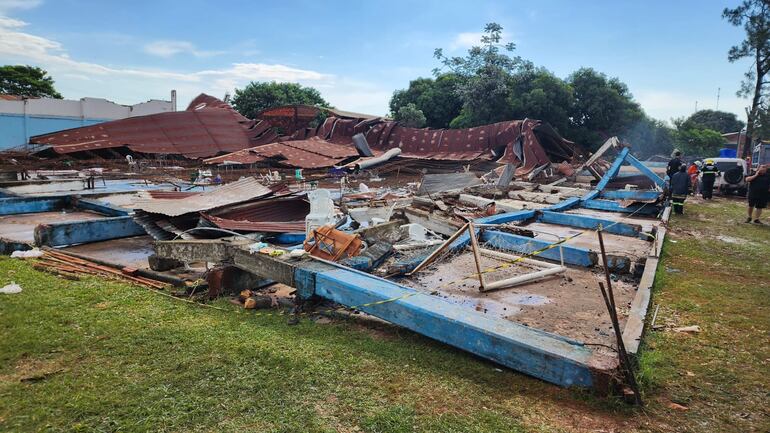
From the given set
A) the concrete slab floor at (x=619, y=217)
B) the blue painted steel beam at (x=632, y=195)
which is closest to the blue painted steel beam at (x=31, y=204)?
the concrete slab floor at (x=619, y=217)

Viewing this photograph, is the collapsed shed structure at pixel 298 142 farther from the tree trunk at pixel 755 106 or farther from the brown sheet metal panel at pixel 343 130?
the tree trunk at pixel 755 106

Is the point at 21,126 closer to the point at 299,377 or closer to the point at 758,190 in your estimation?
the point at 299,377

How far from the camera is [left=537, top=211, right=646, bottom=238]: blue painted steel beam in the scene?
7.95 metres

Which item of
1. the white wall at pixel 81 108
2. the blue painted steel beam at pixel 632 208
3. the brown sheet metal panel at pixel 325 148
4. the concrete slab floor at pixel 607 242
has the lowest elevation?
the concrete slab floor at pixel 607 242

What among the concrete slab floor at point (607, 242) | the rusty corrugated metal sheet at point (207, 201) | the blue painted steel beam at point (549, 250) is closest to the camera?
the blue painted steel beam at point (549, 250)

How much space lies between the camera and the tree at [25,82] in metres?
34.6

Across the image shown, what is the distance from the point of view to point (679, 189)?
Result: 36.9 ft

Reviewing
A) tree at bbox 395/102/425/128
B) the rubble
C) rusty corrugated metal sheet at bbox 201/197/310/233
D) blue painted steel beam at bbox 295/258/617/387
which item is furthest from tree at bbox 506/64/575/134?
blue painted steel beam at bbox 295/258/617/387

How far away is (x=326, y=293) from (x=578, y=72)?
29.2 meters

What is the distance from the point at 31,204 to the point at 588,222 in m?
11.1

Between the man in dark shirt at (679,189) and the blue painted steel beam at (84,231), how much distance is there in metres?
11.8

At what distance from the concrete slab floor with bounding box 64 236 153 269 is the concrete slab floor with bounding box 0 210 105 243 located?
1.05m

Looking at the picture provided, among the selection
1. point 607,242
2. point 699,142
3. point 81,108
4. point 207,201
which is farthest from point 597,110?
point 81,108

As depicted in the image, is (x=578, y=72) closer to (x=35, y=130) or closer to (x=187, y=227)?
(x=187, y=227)
